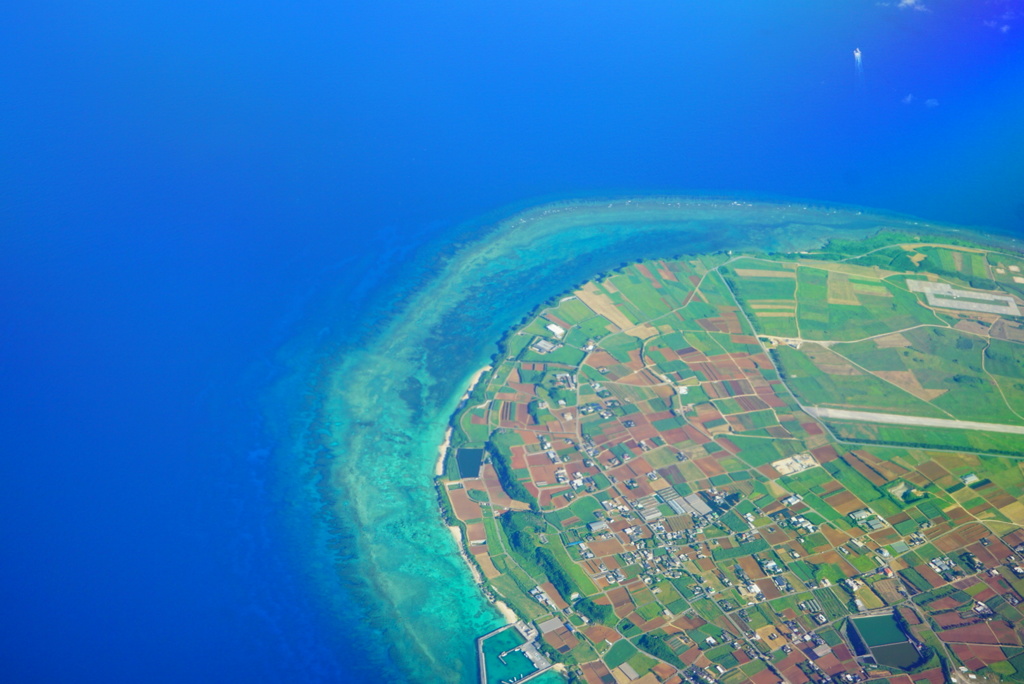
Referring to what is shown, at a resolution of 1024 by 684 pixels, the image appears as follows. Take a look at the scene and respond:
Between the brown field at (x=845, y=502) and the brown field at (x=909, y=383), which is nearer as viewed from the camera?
the brown field at (x=845, y=502)

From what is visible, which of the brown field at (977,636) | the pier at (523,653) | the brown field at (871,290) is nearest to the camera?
the pier at (523,653)

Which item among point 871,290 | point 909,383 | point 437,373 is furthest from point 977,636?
point 437,373

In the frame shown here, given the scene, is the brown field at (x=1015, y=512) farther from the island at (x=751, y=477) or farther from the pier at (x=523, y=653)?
the pier at (x=523, y=653)

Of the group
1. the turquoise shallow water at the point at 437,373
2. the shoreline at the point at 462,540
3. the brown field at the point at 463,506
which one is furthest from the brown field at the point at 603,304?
the brown field at the point at 463,506

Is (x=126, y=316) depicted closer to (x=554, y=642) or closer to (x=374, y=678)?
(x=374, y=678)

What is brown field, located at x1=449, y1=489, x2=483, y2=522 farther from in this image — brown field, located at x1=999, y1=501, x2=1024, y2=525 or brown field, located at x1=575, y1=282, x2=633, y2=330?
brown field, located at x1=999, y1=501, x2=1024, y2=525

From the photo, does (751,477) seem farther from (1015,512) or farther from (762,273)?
(762,273)

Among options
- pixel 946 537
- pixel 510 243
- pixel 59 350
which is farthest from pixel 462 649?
pixel 510 243
